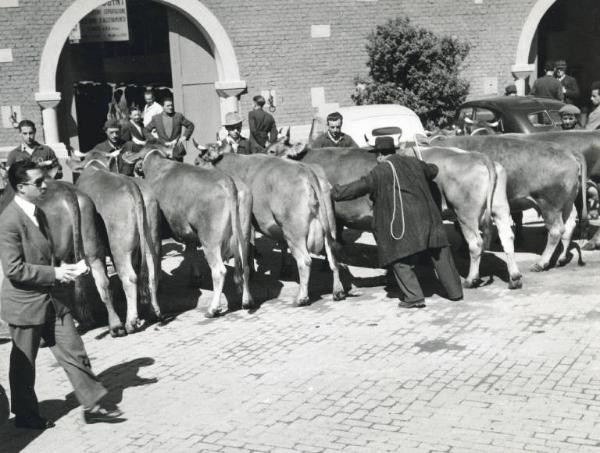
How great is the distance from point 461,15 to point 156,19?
8.25m

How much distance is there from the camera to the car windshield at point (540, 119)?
571 inches

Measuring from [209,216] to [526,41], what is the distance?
13.8 m

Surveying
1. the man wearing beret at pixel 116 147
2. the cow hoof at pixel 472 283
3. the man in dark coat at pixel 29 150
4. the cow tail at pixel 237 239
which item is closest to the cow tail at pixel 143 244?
the cow tail at pixel 237 239

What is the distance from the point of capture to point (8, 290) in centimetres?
656

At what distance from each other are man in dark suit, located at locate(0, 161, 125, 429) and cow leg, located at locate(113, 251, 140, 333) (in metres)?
2.65

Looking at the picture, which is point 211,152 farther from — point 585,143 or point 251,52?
point 251,52

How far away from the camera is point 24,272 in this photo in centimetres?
636

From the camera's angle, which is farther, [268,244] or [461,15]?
[461,15]

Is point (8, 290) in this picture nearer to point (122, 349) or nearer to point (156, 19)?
point (122, 349)

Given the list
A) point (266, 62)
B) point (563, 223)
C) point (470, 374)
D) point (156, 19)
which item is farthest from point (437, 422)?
point (156, 19)

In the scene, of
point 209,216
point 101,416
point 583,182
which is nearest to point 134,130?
point 209,216

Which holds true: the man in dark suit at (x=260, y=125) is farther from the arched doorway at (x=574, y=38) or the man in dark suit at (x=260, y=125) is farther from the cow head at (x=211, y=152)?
the arched doorway at (x=574, y=38)

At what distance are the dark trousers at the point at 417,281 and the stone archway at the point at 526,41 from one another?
41.5 ft

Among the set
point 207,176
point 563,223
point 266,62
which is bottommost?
point 563,223
